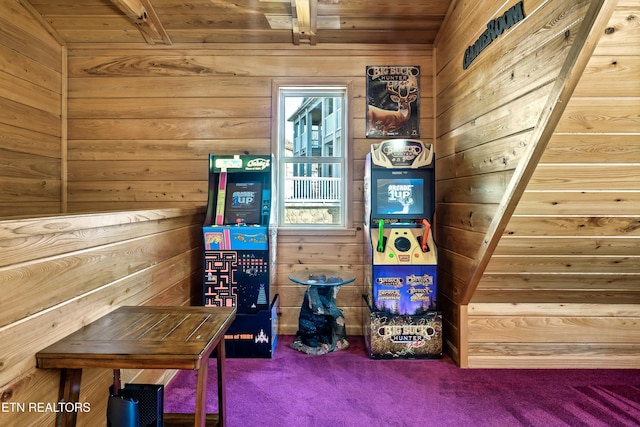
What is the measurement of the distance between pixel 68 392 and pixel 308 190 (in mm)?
2427

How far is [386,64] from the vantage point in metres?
3.22

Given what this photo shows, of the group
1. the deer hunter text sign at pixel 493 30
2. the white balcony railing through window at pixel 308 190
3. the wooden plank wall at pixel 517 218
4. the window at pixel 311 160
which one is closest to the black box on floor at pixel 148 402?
the wooden plank wall at pixel 517 218

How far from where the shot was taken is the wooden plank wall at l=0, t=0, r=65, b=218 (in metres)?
2.65

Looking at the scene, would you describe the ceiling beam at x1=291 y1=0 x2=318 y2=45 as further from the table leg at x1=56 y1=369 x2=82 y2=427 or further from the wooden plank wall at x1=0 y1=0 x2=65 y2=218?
the table leg at x1=56 y1=369 x2=82 y2=427

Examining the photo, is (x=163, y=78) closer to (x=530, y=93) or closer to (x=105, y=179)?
(x=105, y=179)

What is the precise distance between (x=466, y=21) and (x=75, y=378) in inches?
118

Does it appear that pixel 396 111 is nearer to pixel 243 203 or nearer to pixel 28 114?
pixel 243 203

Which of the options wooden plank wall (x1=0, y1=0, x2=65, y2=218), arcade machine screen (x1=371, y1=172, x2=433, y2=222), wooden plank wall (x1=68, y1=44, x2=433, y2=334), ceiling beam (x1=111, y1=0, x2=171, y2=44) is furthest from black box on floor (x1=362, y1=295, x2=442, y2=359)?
ceiling beam (x1=111, y1=0, x2=171, y2=44)

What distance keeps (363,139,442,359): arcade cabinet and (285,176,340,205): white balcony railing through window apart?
0.72 meters

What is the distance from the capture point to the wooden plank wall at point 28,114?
104 inches

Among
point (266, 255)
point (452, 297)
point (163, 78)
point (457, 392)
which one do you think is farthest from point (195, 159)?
point (457, 392)

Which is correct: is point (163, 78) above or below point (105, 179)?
above

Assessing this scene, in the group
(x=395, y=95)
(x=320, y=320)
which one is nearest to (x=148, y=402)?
(x=320, y=320)

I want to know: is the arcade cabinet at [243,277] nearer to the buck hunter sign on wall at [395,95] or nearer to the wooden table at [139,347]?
the wooden table at [139,347]
